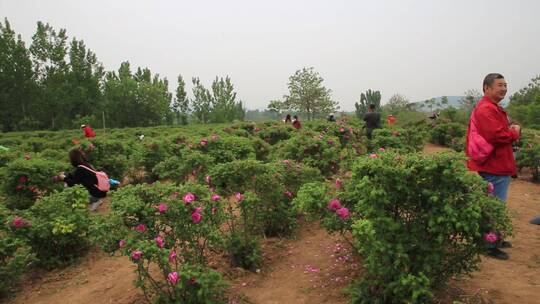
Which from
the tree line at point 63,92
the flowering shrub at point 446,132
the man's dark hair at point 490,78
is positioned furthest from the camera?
the tree line at point 63,92

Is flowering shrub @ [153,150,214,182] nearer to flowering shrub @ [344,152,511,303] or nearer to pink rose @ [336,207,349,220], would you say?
pink rose @ [336,207,349,220]

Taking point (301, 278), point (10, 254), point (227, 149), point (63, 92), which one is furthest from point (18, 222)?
point (63, 92)

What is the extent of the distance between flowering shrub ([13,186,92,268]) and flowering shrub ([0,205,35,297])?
0.06 metres

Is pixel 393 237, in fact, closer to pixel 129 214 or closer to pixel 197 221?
pixel 197 221

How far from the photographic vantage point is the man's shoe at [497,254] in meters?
3.83

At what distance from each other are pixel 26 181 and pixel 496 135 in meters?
6.58

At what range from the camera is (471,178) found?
2.56 m

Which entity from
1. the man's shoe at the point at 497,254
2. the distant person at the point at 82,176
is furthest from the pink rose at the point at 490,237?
the distant person at the point at 82,176

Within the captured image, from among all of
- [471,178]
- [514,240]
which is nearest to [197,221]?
[471,178]

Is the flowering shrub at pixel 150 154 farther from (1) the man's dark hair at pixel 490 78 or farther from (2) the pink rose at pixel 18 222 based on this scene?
(1) the man's dark hair at pixel 490 78

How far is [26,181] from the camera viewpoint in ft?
20.2

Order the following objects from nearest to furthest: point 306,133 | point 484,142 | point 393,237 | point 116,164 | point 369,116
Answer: point 393,237 < point 484,142 < point 306,133 < point 116,164 < point 369,116

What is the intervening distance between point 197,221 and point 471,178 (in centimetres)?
202

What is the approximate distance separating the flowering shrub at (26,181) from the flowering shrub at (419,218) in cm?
548
